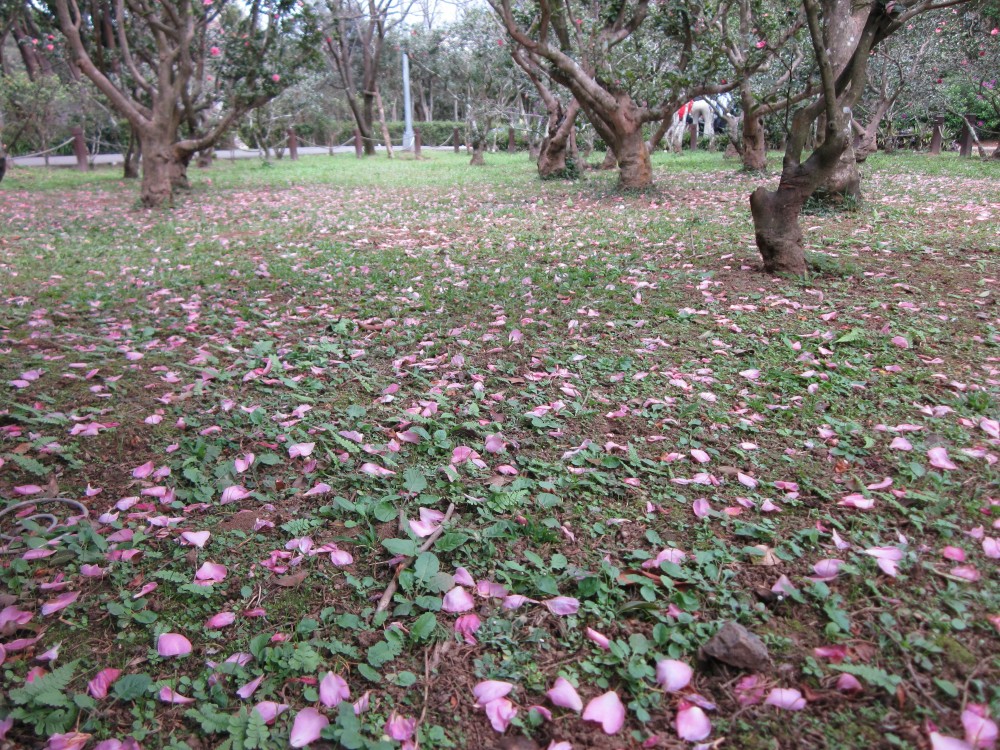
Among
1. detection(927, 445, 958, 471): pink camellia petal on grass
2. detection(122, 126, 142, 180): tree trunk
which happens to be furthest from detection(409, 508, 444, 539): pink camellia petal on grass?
detection(122, 126, 142, 180): tree trunk

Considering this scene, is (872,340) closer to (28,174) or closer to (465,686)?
(465,686)

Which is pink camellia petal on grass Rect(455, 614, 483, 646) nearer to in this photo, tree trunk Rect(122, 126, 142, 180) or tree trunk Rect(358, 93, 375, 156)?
tree trunk Rect(122, 126, 142, 180)

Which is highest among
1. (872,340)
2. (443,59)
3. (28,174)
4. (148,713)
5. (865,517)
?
(443,59)

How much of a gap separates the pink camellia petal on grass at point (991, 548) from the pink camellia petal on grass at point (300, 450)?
91.6 inches

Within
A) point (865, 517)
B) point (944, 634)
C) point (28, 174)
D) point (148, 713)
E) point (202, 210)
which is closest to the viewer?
point (148, 713)

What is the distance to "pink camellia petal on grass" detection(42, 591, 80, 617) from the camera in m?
1.87

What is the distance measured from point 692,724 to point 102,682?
4.65 feet

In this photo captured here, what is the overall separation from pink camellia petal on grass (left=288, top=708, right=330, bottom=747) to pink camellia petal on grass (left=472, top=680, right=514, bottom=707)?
351mm

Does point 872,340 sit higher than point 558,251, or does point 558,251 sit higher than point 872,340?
point 558,251

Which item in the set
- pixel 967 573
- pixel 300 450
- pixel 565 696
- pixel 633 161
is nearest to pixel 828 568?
pixel 967 573

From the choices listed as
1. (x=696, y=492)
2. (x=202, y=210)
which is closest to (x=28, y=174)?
(x=202, y=210)

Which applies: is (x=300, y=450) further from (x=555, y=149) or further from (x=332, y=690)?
(x=555, y=149)

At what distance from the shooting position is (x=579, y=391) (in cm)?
318

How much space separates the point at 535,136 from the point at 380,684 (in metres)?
20.5
